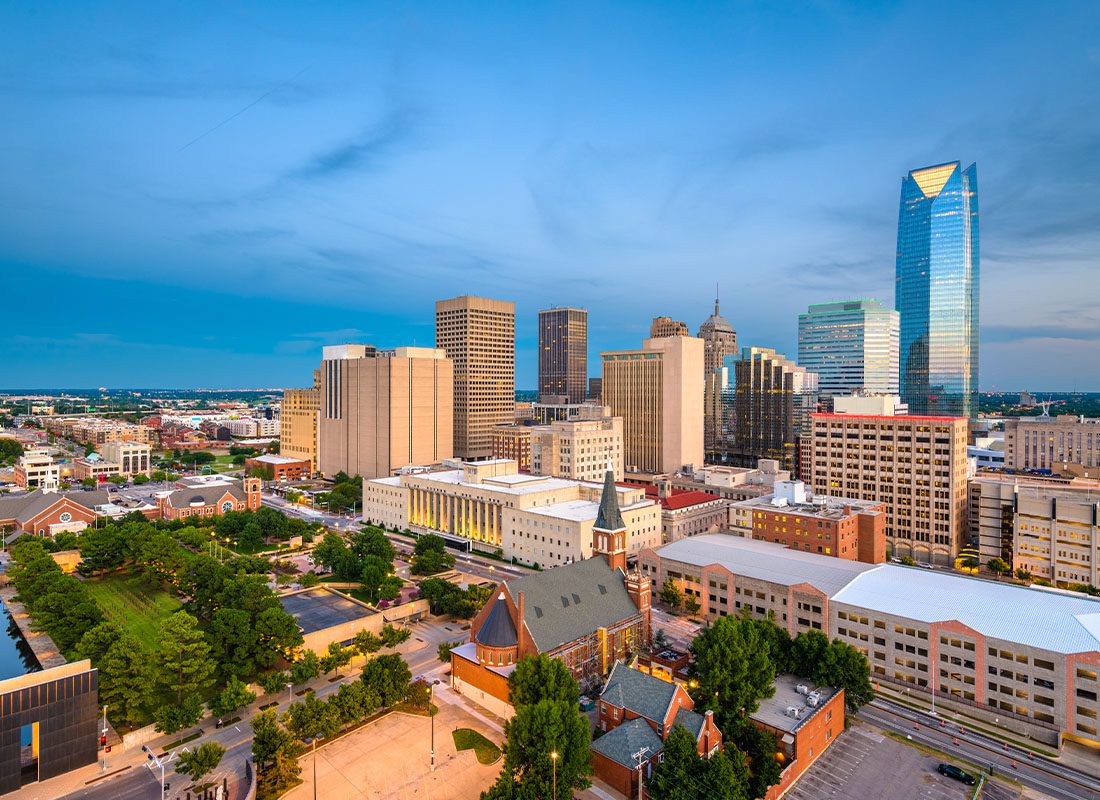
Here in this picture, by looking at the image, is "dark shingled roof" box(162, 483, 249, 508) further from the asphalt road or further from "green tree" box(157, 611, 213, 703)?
the asphalt road

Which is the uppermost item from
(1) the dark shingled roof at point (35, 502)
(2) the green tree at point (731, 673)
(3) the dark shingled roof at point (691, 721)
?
(1) the dark shingled roof at point (35, 502)

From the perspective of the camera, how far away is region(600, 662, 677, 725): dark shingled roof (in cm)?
5459

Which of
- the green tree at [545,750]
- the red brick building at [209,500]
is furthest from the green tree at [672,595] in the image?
the red brick building at [209,500]

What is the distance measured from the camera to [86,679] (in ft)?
179

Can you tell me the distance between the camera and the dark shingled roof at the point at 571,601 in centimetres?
6627

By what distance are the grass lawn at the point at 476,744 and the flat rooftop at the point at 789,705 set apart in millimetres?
24415

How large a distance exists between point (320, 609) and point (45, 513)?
80097mm

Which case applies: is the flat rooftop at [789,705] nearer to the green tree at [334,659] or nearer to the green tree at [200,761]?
the green tree at [334,659]

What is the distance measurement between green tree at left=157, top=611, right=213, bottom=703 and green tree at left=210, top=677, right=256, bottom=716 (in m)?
2.86

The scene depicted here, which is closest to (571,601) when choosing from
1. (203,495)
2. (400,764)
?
(400,764)

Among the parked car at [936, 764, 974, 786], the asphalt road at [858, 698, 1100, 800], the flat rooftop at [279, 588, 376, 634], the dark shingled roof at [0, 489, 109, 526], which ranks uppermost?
the dark shingled roof at [0, 489, 109, 526]

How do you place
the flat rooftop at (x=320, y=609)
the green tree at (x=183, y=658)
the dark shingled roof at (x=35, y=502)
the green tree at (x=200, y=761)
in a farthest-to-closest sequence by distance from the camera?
the dark shingled roof at (x=35, y=502), the flat rooftop at (x=320, y=609), the green tree at (x=183, y=658), the green tree at (x=200, y=761)

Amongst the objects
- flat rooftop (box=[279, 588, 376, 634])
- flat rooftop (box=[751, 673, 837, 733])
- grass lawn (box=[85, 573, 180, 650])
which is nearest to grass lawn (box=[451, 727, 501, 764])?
flat rooftop (box=[751, 673, 837, 733])

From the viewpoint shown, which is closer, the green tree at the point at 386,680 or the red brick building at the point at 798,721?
the red brick building at the point at 798,721
